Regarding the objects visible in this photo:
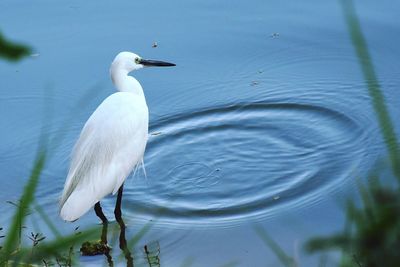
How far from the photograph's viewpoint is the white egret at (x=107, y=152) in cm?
409

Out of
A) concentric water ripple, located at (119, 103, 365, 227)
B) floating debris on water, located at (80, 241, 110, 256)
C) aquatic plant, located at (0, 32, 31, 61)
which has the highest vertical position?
aquatic plant, located at (0, 32, 31, 61)

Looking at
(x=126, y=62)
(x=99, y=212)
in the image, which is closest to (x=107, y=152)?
(x=99, y=212)

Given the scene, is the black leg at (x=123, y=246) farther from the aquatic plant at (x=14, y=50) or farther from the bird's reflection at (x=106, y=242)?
the aquatic plant at (x=14, y=50)

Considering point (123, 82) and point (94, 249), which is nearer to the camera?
point (94, 249)

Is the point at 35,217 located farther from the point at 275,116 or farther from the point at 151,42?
the point at 151,42

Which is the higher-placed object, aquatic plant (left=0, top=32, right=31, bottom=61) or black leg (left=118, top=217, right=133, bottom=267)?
aquatic plant (left=0, top=32, right=31, bottom=61)

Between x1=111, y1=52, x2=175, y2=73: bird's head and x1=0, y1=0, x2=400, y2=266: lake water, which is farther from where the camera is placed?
x1=111, y1=52, x2=175, y2=73: bird's head

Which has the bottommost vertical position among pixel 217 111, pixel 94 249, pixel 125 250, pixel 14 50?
pixel 94 249

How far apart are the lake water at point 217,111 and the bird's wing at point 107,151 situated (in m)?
0.22

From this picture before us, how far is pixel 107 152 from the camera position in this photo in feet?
14.0

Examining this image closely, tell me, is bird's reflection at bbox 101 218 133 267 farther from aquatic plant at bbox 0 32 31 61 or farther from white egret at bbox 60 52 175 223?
aquatic plant at bbox 0 32 31 61

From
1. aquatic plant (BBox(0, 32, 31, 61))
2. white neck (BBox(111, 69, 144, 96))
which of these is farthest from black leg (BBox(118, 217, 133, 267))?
aquatic plant (BBox(0, 32, 31, 61))

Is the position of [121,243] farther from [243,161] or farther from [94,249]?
[243,161]

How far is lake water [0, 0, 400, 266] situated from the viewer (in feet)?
13.7
